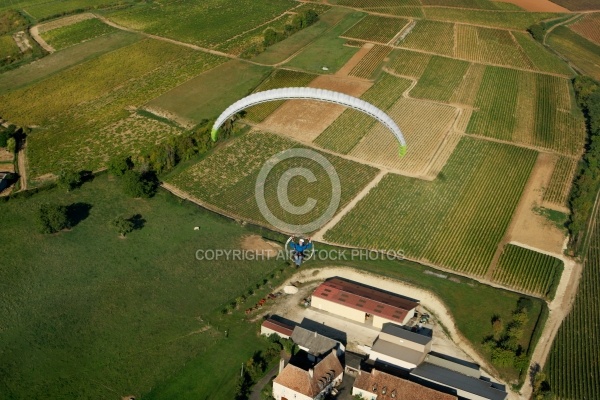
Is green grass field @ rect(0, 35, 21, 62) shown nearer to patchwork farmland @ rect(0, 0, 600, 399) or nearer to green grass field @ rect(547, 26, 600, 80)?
patchwork farmland @ rect(0, 0, 600, 399)

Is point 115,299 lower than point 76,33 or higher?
lower

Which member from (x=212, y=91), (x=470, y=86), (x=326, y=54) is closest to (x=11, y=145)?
(x=212, y=91)

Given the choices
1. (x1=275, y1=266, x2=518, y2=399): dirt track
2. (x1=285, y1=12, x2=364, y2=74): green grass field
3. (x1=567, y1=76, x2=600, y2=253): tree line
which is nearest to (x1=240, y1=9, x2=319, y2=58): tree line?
(x1=285, y1=12, x2=364, y2=74): green grass field

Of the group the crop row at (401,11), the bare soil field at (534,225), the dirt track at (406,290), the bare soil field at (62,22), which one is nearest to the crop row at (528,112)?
the bare soil field at (534,225)

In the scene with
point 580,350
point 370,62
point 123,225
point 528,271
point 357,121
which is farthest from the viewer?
point 370,62

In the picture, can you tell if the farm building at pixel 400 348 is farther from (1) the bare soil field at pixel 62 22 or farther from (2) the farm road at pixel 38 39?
(1) the bare soil field at pixel 62 22

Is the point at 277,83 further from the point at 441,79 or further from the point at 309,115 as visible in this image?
the point at 441,79

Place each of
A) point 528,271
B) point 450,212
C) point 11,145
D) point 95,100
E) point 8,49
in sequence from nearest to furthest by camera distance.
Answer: point 528,271 → point 450,212 → point 11,145 → point 95,100 → point 8,49
